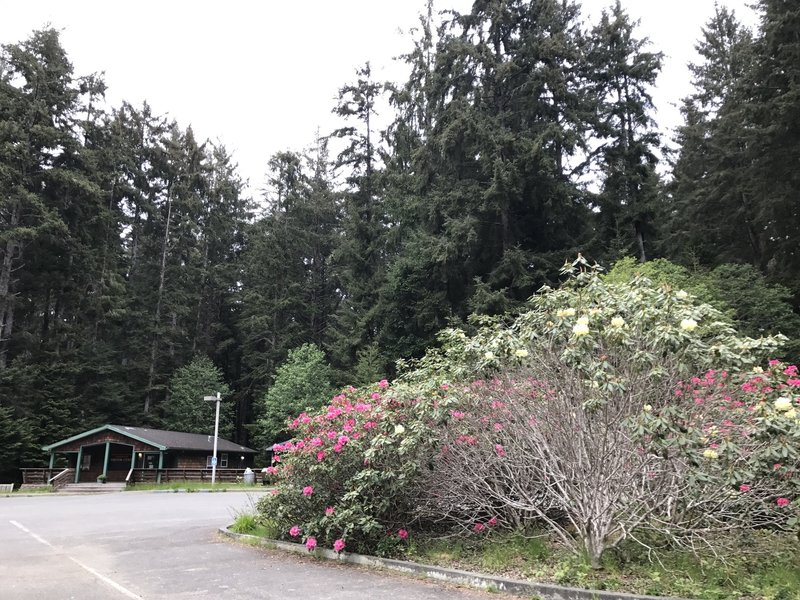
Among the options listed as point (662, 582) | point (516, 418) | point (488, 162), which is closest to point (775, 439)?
point (662, 582)

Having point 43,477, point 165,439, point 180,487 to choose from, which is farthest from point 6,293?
point 180,487

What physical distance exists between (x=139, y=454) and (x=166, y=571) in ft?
95.3

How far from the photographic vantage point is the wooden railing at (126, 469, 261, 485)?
2834cm

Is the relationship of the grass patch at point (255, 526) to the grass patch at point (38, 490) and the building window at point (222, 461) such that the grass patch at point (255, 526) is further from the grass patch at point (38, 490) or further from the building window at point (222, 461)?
the building window at point (222, 461)

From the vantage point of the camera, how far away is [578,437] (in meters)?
5.97

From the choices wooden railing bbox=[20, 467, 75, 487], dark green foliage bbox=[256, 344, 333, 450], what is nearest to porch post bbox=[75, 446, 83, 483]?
wooden railing bbox=[20, 467, 75, 487]

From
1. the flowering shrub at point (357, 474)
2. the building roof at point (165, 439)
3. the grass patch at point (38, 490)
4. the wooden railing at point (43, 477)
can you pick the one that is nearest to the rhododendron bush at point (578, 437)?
the flowering shrub at point (357, 474)

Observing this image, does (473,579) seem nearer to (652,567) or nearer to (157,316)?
(652,567)

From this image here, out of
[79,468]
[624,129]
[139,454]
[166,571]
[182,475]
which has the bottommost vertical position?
[166,571]

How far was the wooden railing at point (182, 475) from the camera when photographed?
2834cm

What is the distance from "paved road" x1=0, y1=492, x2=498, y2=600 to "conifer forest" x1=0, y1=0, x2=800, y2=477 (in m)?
15.3

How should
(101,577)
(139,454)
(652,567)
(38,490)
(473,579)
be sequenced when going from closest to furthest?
(652,567) → (473,579) → (101,577) → (38,490) → (139,454)

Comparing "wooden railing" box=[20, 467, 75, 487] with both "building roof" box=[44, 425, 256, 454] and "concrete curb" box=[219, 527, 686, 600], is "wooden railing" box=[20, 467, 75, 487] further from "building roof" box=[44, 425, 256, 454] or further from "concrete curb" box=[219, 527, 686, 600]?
"concrete curb" box=[219, 527, 686, 600]

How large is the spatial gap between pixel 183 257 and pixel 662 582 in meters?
48.1
